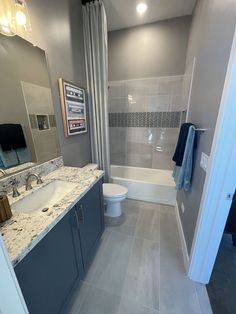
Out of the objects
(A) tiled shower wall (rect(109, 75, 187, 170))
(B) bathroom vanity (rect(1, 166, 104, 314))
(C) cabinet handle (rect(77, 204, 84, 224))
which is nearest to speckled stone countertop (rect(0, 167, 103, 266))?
(B) bathroom vanity (rect(1, 166, 104, 314))

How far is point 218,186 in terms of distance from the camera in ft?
3.21

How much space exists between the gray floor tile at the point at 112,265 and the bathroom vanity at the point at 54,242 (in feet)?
0.63

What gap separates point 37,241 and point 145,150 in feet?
7.96

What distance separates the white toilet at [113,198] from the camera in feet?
6.16

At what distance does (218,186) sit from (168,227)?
3.80 ft

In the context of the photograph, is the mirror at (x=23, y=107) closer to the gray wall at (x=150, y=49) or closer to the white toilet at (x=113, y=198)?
the white toilet at (x=113, y=198)

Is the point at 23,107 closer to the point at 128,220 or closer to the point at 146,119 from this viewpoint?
the point at 128,220

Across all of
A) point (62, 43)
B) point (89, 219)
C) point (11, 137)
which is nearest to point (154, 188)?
point (89, 219)

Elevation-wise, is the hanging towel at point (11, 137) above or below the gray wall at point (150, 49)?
below

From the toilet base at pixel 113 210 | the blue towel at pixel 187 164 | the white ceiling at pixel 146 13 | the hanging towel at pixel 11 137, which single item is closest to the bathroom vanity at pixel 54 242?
the hanging towel at pixel 11 137

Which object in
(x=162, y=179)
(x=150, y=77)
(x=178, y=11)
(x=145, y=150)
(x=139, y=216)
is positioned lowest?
(x=139, y=216)

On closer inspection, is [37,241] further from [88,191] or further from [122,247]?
[122,247]

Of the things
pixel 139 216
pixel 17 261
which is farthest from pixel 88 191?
pixel 139 216

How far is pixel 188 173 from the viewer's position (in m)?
1.44
